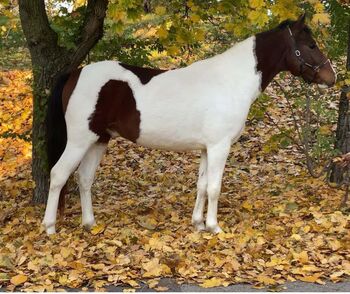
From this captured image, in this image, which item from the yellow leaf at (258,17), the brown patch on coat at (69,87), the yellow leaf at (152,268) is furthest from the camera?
the brown patch on coat at (69,87)

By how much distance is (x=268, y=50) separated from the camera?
544cm

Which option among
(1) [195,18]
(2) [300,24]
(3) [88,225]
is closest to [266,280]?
(3) [88,225]

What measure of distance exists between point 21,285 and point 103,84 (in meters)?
2.12

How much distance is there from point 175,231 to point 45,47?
2.64 m

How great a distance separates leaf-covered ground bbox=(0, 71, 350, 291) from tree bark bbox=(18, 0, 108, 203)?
0.62 m

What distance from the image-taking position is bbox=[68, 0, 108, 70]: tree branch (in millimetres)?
6188

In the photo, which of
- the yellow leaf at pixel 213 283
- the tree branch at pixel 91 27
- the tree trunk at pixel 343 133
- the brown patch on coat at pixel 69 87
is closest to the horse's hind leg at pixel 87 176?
the brown patch on coat at pixel 69 87

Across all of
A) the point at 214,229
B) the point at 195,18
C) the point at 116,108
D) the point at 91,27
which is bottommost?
the point at 214,229

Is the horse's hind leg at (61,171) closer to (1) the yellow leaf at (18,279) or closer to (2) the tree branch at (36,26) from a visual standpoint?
(1) the yellow leaf at (18,279)

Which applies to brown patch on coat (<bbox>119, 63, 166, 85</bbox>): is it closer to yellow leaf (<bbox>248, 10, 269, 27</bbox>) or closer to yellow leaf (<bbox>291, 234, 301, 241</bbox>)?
yellow leaf (<bbox>248, 10, 269, 27</bbox>)

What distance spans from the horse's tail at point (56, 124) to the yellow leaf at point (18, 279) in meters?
1.68

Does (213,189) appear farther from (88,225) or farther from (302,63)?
(302,63)

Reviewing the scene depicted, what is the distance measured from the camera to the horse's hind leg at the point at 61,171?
545cm

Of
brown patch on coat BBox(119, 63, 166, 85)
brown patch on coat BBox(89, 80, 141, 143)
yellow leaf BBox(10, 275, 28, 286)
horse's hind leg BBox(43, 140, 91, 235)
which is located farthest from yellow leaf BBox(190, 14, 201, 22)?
yellow leaf BBox(10, 275, 28, 286)
